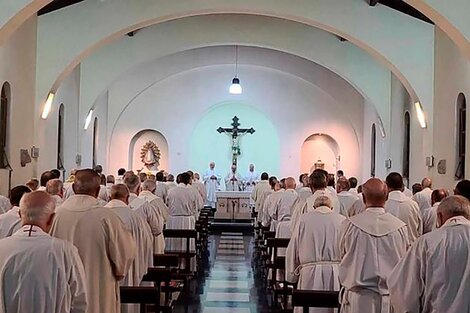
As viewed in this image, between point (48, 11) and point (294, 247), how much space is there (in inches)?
346

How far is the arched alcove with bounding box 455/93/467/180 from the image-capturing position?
1201 cm

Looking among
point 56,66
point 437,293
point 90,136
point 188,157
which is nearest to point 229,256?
point 56,66

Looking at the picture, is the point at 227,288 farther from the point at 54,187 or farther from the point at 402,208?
the point at 54,187

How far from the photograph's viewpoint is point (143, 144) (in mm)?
23844

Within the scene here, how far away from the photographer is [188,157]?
77.7 ft

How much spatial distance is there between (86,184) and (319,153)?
18843 mm

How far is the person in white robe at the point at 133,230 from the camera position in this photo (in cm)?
747

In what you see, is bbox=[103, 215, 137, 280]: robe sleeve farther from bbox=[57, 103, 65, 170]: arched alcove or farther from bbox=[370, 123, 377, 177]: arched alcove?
bbox=[370, 123, 377, 177]: arched alcove

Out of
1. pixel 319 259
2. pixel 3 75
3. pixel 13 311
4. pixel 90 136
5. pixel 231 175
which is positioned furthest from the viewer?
pixel 231 175

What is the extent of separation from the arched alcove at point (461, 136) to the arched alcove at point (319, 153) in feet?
37.1

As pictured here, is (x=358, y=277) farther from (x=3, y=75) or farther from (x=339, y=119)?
(x=339, y=119)

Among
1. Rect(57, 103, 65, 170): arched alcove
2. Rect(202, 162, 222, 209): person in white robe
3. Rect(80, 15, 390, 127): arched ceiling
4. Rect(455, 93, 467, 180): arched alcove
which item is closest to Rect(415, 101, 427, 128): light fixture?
Rect(455, 93, 467, 180): arched alcove

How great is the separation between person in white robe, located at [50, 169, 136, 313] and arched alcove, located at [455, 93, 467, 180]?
305 inches

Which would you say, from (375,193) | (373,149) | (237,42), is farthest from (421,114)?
(375,193)
